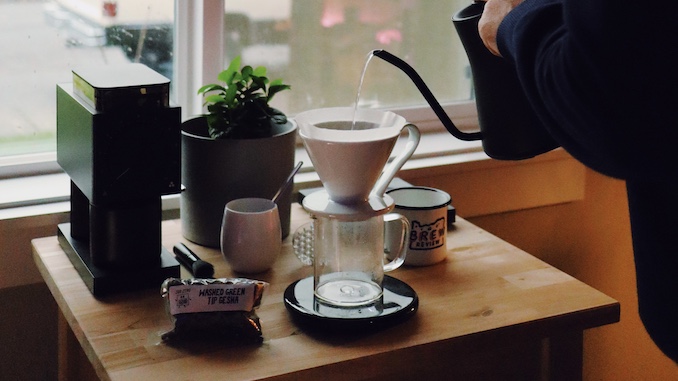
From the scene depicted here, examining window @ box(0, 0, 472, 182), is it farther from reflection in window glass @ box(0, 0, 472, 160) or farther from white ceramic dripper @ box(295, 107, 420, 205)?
white ceramic dripper @ box(295, 107, 420, 205)

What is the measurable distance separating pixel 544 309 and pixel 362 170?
34cm

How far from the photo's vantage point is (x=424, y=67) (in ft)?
6.58

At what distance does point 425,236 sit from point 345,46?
2.28ft

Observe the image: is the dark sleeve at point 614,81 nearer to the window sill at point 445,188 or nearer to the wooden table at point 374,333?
the wooden table at point 374,333

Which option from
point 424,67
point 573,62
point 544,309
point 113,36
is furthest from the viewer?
point 424,67

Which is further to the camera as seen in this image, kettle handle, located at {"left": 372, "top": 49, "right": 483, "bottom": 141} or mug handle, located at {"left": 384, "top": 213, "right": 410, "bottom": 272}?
mug handle, located at {"left": 384, "top": 213, "right": 410, "bottom": 272}

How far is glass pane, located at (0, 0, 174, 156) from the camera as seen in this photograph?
1576mm

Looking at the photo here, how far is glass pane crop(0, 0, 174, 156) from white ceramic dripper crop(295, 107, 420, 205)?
68 centimetres

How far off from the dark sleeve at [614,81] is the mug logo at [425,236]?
1.78ft

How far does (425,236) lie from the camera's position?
1329 millimetres

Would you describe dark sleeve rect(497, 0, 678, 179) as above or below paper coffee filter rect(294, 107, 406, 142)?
above

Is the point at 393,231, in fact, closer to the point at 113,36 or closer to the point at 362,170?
the point at 362,170

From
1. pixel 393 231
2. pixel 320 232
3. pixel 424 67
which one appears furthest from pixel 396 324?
pixel 424 67

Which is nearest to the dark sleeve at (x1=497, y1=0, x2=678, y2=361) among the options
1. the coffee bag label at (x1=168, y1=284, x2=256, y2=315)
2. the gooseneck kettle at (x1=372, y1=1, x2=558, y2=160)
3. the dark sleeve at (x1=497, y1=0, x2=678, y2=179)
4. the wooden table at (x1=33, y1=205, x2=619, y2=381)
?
the dark sleeve at (x1=497, y1=0, x2=678, y2=179)
